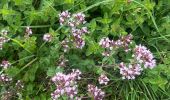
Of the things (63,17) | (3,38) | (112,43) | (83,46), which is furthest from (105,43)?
(3,38)

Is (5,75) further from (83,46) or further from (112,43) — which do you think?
(112,43)

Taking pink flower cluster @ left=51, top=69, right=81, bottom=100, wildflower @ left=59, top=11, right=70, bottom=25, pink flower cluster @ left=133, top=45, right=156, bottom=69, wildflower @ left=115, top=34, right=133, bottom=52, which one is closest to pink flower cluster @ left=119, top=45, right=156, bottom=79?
pink flower cluster @ left=133, top=45, right=156, bottom=69

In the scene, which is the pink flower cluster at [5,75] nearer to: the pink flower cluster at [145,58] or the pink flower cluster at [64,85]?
the pink flower cluster at [64,85]

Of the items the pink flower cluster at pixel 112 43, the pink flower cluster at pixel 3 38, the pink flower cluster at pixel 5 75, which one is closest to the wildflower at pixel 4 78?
the pink flower cluster at pixel 5 75

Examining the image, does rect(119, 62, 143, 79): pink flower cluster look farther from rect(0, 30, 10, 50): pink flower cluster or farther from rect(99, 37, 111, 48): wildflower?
rect(0, 30, 10, 50): pink flower cluster

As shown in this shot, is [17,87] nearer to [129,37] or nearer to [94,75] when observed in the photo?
[94,75]

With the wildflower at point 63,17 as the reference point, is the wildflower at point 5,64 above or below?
below

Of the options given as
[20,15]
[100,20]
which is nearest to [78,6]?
[100,20]
